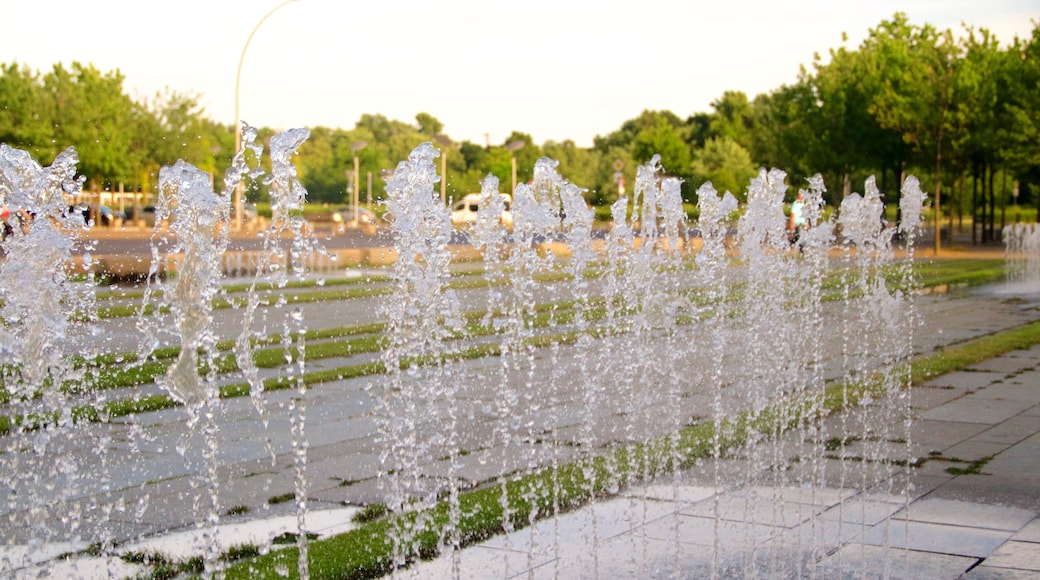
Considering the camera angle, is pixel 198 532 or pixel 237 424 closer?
pixel 198 532

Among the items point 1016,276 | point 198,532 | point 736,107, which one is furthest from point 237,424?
point 736,107

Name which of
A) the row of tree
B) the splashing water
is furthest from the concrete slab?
the row of tree

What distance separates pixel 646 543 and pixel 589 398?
3761 mm

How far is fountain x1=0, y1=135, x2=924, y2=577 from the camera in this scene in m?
5.18

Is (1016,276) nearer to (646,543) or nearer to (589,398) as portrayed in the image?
(589,398)

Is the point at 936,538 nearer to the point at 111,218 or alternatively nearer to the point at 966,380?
the point at 966,380

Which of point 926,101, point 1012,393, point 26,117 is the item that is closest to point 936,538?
point 1012,393

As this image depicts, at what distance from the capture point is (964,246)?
3994cm

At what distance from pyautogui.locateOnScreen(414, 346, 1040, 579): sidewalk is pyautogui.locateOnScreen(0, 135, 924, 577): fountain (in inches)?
1.2

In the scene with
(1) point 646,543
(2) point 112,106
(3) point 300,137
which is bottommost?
(1) point 646,543

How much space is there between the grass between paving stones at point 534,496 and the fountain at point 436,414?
2 cm

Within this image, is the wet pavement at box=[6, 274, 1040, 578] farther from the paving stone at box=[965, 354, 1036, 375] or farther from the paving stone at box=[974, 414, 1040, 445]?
the paving stone at box=[965, 354, 1036, 375]

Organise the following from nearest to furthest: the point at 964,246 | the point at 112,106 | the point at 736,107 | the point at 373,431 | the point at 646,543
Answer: the point at 646,543
the point at 373,431
the point at 964,246
the point at 112,106
the point at 736,107

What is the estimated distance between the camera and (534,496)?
5852mm
